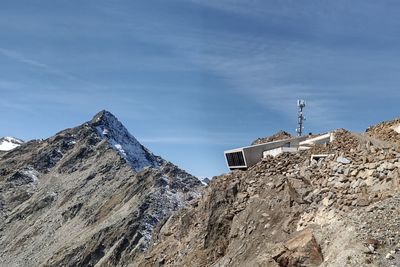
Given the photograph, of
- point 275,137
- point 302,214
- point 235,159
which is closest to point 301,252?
point 302,214

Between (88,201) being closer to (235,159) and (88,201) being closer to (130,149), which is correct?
(130,149)

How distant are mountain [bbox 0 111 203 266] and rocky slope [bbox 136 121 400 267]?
63.8 m

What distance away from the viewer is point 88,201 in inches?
5679

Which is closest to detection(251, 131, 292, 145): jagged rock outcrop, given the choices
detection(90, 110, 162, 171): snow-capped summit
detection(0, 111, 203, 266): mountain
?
detection(0, 111, 203, 266): mountain

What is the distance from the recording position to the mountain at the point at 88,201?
379 ft

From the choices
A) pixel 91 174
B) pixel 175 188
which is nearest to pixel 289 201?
pixel 175 188

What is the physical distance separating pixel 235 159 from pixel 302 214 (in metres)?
14.2

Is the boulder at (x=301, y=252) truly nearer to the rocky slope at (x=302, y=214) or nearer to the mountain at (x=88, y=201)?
the rocky slope at (x=302, y=214)

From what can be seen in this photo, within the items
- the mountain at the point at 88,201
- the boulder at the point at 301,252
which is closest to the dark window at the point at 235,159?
the boulder at the point at 301,252

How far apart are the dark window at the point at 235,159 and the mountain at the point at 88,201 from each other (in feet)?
Answer: 191

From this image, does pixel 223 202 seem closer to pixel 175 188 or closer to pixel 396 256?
pixel 396 256

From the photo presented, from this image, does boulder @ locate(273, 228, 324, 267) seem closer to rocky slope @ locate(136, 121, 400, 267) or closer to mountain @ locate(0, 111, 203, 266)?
rocky slope @ locate(136, 121, 400, 267)

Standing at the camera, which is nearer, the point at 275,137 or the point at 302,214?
the point at 302,214

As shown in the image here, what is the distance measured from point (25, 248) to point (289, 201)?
384 feet
